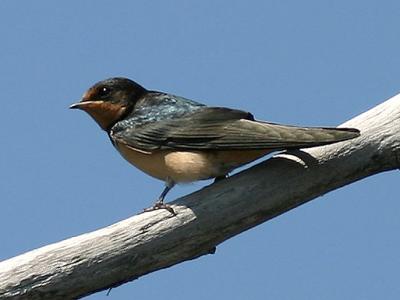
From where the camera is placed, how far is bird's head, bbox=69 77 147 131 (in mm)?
5680

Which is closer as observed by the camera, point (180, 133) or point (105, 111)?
point (180, 133)

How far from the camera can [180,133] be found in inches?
206

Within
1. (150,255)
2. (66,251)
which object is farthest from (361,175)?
(66,251)

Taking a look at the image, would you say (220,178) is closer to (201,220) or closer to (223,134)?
(223,134)

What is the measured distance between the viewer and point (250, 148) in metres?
4.88

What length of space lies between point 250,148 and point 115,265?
0.87m

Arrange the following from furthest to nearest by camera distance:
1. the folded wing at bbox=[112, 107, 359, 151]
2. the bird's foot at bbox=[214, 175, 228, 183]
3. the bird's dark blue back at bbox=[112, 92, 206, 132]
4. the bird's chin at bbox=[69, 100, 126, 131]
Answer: the bird's chin at bbox=[69, 100, 126, 131] → the bird's dark blue back at bbox=[112, 92, 206, 132] → the bird's foot at bbox=[214, 175, 228, 183] → the folded wing at bbox=[112, 107, 359, 151]

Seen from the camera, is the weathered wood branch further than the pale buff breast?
No

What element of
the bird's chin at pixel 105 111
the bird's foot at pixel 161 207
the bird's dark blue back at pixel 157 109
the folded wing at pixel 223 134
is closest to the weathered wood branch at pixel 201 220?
the bird's foot at pixel 161 207

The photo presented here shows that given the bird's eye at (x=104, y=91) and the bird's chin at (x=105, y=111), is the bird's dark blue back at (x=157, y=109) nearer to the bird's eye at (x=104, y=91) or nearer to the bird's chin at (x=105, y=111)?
the bird's chin at (x=105, y=111)

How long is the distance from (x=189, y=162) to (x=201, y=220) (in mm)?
542

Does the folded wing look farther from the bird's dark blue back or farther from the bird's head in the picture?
the bird's head

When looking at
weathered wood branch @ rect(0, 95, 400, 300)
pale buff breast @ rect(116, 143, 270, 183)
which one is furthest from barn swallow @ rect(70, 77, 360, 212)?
weathered wood branch @ rect(0, 95, 400, 300)

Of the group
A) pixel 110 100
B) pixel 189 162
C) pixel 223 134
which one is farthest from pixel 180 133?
pixel 110 100
